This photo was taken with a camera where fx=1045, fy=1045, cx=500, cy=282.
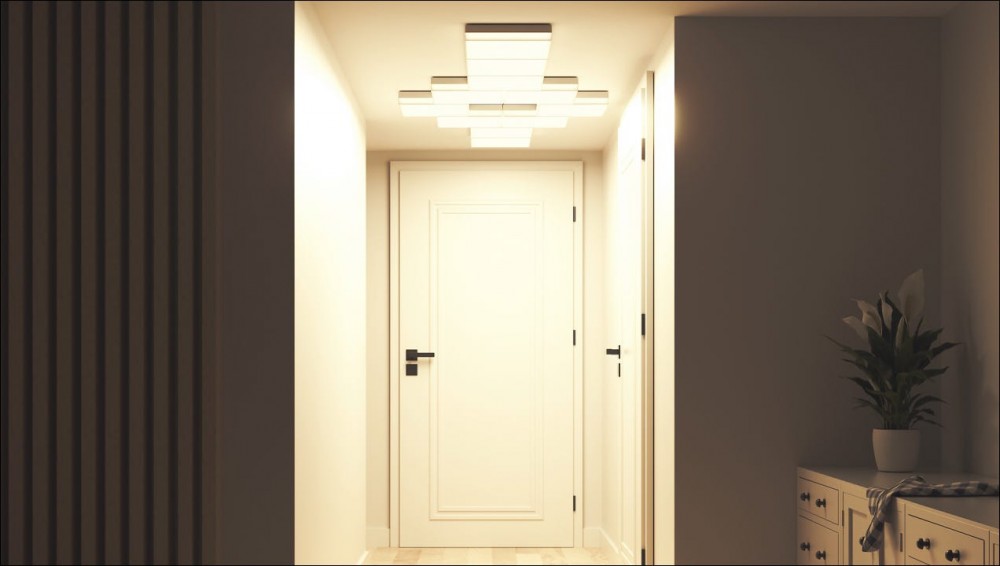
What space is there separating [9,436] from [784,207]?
106 inches

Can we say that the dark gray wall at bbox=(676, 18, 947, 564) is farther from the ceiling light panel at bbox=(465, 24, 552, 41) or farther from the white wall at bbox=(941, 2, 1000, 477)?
the ceiling light panel at bbox=(465, 24, 552, 41)

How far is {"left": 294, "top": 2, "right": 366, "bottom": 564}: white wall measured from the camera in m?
3.49

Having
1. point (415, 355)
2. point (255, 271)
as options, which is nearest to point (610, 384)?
point (415, 355)

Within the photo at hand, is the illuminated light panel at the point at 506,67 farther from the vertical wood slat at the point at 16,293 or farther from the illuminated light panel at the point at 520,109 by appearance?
the vertical wood slat at the point at 16,293

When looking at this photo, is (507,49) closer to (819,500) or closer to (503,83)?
(503,83)

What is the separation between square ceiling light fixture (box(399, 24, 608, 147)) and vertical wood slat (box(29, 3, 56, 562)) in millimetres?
1479

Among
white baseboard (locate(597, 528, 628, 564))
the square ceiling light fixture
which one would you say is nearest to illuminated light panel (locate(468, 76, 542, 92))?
the square ceiling light fixture

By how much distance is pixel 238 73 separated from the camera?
3.10 m

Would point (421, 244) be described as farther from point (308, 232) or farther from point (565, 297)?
point (308, 232)

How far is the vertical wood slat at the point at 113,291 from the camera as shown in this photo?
2.85 metres

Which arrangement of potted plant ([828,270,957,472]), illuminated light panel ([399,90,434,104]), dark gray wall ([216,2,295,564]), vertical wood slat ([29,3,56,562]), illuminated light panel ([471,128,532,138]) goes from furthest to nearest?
1. illuminated light panel ([471,128,532,138])
2. illuminated light panel ([399,90,434,104])
3. potted plant ([828,270,957,472])
4. dark gray wall ([216,2,295,564])
5. vertical wood slat ([29,3,56,562])

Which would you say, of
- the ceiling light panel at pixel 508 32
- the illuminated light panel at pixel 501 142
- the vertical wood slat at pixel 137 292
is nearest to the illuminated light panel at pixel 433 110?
the illuminated light panel at pixel 501 142

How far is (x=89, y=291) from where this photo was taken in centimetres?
287

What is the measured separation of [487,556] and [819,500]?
2638 mm
